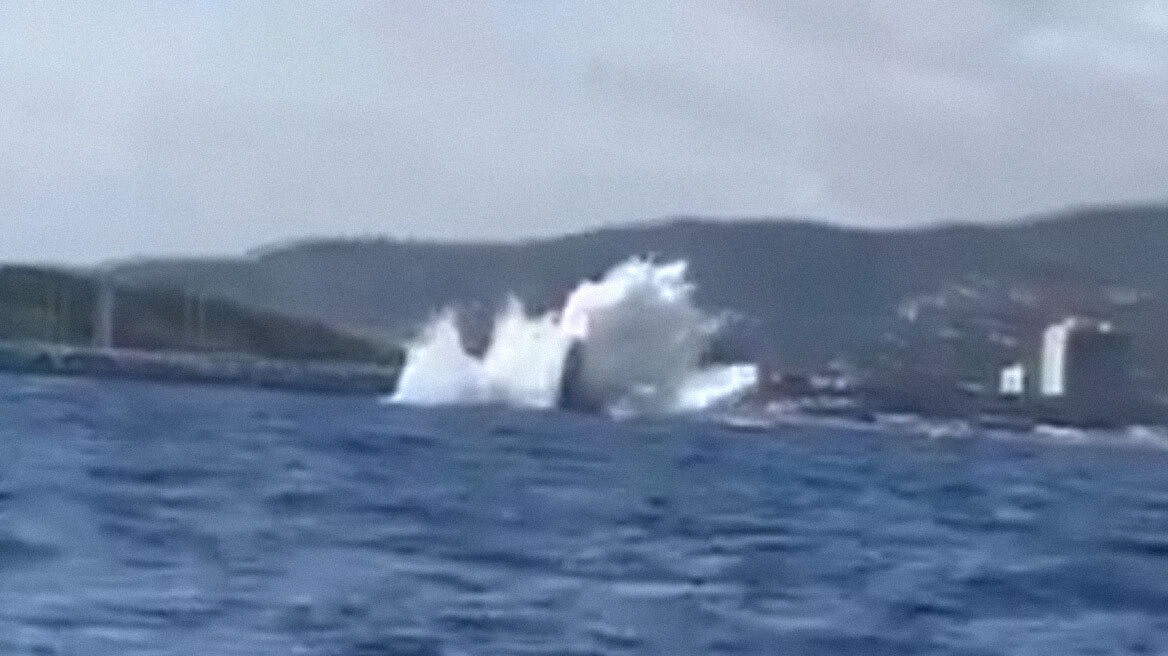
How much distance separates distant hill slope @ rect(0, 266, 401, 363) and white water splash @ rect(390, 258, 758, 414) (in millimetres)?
6049

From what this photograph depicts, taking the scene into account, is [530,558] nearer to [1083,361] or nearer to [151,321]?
[1083,361]

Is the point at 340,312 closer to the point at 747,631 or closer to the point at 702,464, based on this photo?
the point at 702,464

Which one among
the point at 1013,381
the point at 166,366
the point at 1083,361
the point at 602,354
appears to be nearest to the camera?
the point at 1083,361

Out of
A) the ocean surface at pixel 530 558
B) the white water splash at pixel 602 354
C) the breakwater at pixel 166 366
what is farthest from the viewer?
the white water splash at pixel 602 354

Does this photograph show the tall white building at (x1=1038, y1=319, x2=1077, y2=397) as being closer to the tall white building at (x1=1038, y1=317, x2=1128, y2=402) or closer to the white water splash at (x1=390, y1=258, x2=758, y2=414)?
the tall white building at (x1=1038, y1=317, x2=1128, y2=402)

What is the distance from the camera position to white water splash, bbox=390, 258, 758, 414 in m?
139

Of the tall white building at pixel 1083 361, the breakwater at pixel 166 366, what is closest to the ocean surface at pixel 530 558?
the tall white building at pixel 1083 361

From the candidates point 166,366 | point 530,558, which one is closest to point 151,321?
point 166,366

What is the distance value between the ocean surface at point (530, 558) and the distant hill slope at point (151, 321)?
2958 inches

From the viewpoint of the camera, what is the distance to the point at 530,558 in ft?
69.8

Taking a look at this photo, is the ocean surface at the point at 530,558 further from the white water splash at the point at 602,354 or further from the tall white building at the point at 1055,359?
the white water splash at the point at 602,354

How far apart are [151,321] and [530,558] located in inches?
4043

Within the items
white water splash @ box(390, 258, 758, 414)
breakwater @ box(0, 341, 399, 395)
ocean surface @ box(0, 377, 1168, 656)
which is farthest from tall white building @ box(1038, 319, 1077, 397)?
ocean surface @ box(0, 377, 1168, 656)

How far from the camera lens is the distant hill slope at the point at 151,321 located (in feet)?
402
